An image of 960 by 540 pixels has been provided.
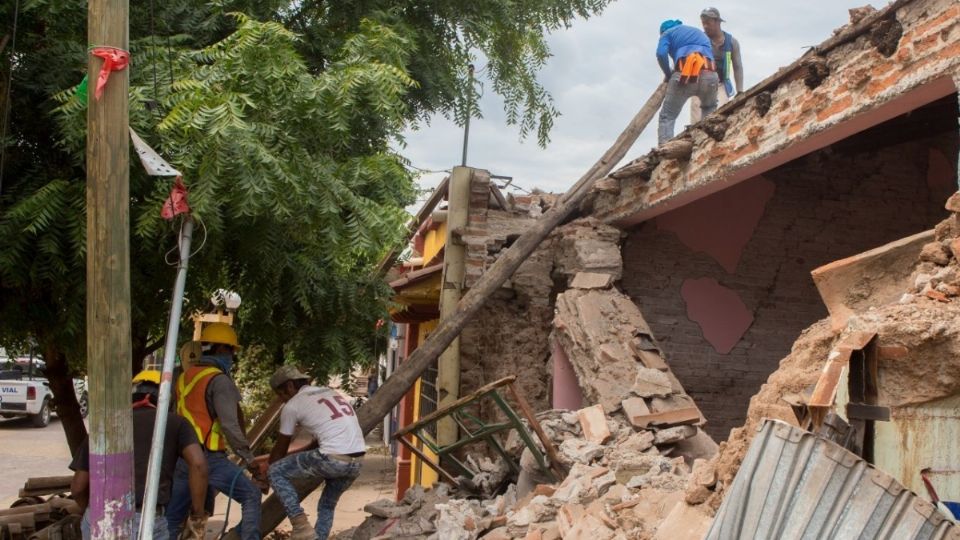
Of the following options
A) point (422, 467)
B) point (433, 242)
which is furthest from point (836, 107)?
point (433, 242)

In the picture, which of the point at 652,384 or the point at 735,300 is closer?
the point at 652,384

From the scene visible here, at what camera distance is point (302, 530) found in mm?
6383

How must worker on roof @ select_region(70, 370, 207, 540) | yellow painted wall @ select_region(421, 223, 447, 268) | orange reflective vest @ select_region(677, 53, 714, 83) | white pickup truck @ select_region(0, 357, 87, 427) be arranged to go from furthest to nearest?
white pickup truck @ select_region(0, 357, 87, 427)
yellow painted wall @ select_region(421, 223, 447, 268)
orange reflective vest @ select_region(677, 53, 714, 83)
worker on roof @ select_region(70, 370, 207, 540)

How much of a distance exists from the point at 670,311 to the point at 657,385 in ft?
5.90

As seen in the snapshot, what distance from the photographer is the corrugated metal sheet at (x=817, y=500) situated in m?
2.73

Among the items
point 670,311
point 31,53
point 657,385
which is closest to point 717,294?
point 670,311

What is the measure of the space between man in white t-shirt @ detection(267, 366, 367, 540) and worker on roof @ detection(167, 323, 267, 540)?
0.24 metres

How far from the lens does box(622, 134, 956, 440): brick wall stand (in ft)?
29.7

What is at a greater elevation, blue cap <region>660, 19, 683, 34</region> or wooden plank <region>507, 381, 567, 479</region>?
blue cap <region>660, 19, 683, 34</region>

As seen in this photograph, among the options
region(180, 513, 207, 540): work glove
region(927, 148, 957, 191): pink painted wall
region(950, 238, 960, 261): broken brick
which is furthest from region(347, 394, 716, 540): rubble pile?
region(927, 148, 957, 191): pink painted wall

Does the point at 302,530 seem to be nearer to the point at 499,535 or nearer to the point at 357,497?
the point at 499,535

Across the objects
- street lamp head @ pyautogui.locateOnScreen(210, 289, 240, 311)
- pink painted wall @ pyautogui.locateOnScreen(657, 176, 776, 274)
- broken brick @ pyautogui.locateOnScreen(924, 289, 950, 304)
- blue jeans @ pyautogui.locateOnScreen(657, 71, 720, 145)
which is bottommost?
broken brick @ pyautogui.locateOnScreen(924, 289, 950, 304)

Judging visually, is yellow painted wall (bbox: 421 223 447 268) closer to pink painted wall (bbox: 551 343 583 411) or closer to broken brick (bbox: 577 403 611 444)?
pink painted wall (bbox: 551 343 583 411)

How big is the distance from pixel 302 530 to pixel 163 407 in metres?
1.81
